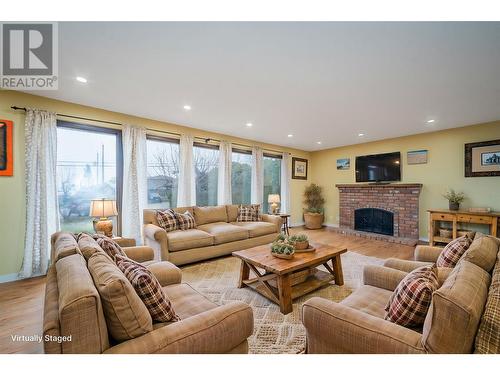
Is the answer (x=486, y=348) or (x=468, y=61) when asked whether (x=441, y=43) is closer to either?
(x=468, y=61)

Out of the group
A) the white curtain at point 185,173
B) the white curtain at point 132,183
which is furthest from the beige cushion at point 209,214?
the white curtain at point 132,183

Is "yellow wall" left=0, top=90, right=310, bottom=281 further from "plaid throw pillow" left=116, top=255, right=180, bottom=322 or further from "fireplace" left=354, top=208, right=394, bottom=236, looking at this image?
"fireplace" left=354, top=208, right=394, bottom=236

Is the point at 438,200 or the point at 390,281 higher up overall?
the point at 438,200

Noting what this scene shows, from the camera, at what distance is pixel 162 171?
4.30m

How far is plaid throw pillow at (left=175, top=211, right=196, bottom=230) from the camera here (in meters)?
3.78

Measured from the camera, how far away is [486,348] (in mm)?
839

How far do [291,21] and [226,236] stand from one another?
2993mm

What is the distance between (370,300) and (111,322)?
62.8 inches

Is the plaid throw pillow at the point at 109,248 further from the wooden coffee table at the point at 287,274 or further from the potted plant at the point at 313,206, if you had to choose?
the potted plant at the point at 313,206

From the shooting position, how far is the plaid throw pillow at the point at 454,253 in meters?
1.64

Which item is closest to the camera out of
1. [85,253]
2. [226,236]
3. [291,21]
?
[85,253]

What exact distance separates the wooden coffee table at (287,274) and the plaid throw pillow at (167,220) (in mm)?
1552

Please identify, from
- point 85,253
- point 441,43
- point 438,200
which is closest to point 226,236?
point 85,253

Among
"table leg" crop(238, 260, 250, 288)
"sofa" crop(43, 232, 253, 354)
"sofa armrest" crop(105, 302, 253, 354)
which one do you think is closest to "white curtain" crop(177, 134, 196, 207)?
"table leg" crop(238, 260, 250, 288)
